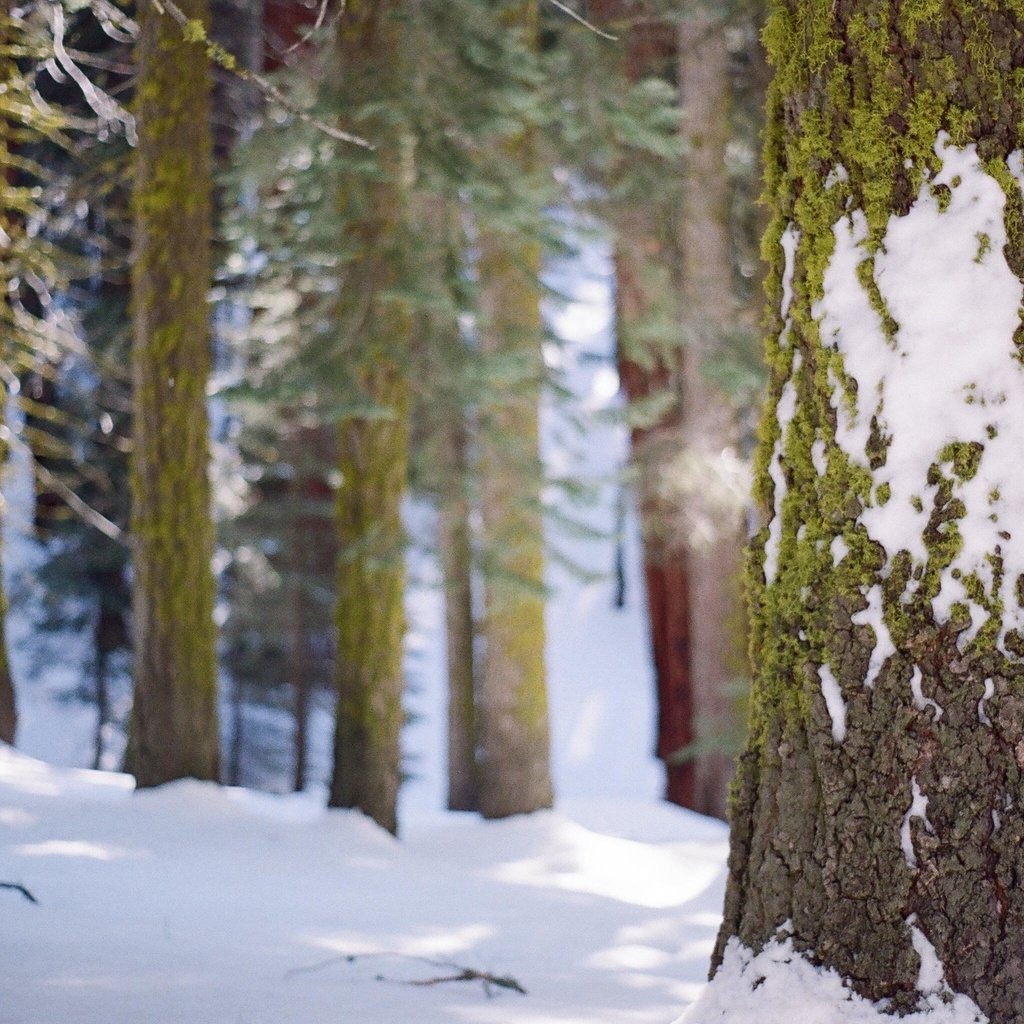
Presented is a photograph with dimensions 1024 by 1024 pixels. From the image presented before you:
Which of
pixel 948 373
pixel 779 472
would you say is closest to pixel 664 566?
pixel 779 472

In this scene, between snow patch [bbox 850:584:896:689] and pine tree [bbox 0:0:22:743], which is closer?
snow patch [bbox 850:584:896:689]

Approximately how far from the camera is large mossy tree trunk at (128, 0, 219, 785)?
23.1ft

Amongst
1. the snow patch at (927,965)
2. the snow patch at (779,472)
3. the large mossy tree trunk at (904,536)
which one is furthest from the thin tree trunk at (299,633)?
the snow patch at (927,965)

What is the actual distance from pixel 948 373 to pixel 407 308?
524 centimetres

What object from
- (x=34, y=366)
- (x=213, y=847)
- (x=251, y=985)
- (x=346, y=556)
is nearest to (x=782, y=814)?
(x=251, y=985)

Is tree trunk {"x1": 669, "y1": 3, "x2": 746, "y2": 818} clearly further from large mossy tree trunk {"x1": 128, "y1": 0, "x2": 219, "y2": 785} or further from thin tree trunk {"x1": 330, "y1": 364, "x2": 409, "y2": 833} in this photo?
large mossy tree trunk {"x1": 128, "y1": 0, "x2": 219, "y2": 785}

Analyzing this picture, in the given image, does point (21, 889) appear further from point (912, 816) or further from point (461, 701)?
point (461, 701)

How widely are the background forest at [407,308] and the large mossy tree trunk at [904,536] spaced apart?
5.98 feet

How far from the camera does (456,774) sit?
12.6 meters

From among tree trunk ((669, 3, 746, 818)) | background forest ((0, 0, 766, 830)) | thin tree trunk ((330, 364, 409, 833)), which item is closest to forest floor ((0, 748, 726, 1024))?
thin tree trunk ((330, 364, 409, 833))

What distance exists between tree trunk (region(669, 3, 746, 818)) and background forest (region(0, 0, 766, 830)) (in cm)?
3

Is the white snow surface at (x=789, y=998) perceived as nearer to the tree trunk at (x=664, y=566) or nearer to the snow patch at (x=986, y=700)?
the snow patch at (x=986, y=700)

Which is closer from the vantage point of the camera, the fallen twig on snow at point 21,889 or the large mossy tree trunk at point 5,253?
the fallen twig on snow at point 21,889

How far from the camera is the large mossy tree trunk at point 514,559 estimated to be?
8.85 m
